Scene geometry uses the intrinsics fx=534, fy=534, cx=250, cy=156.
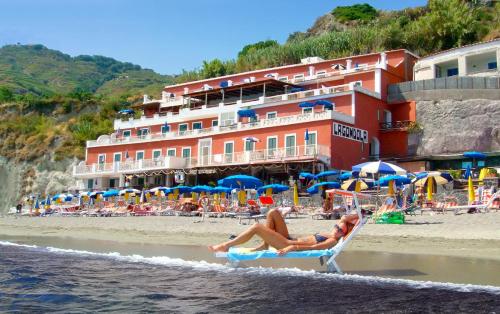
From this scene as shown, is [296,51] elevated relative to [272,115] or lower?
elevated

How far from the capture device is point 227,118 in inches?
1576

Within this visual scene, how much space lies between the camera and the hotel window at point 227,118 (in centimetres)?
3972

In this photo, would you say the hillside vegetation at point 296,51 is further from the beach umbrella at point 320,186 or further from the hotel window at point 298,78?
the beach umbrella at point 320,186

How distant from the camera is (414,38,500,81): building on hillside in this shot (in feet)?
121

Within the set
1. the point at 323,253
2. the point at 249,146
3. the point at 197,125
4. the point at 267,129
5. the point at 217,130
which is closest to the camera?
the point at 323,253

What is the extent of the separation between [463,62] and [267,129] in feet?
49.0

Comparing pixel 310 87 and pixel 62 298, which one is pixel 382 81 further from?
pixel 62 298

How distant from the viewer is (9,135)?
55188 millimetres

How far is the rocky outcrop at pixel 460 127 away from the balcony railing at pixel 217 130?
24.3 ft

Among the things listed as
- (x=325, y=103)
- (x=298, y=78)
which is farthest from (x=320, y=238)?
(x=298, y=78)

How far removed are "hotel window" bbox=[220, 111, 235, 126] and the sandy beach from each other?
15.0m

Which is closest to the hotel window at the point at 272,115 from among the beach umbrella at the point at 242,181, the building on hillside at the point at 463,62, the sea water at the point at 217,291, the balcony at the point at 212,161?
the balcony at the point at 212,161

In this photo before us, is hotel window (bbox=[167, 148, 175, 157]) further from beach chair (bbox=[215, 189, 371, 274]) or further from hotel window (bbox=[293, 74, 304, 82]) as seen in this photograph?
beach chair (bbox=[215, 189, 371, 274])

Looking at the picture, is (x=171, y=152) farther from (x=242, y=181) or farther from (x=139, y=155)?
(x=242, y=181)
